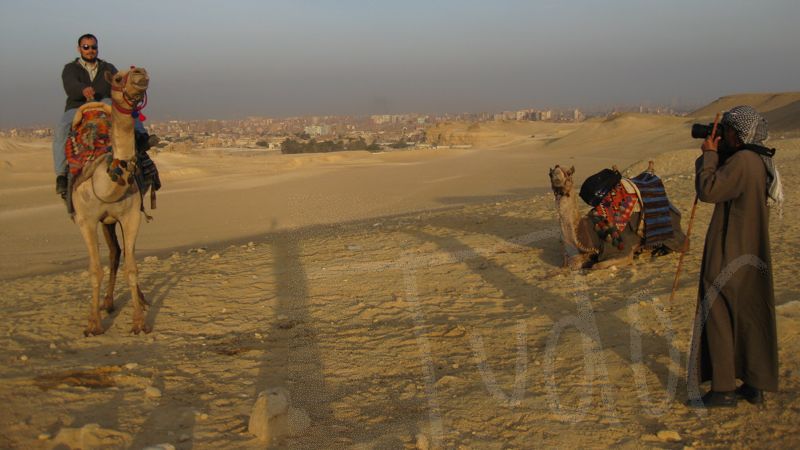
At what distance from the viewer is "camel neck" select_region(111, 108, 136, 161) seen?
6.32 metres

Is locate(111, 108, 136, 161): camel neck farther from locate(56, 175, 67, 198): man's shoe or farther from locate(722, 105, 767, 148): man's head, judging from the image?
locate(722, 105, 767, 148): man's head

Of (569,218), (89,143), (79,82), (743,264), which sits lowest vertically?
(569,218)

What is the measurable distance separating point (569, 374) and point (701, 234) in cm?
505

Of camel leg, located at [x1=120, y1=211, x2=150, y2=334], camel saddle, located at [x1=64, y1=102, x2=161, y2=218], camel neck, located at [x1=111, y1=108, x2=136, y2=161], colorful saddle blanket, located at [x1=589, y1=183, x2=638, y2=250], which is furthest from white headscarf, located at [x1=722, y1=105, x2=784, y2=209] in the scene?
camel leg, located at [x1=120, y1=211, x2=150, y2=334]

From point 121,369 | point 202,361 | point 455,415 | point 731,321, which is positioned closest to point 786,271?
point 731,321

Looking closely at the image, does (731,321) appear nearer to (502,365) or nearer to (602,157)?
(502,365)

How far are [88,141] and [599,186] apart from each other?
6.00 meters

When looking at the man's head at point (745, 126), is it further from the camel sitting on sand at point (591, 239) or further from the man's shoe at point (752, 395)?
the camel sitting on sand at point (591, 239)

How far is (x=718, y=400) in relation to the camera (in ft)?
15.1

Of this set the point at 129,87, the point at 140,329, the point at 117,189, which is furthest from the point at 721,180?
the point at 140,329

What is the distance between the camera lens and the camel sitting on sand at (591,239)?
830 centimetres

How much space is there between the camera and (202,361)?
6102 millimetres

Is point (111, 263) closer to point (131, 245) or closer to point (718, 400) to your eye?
point (131, 245)

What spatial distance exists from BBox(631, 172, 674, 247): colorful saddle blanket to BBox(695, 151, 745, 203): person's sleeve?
392cm
